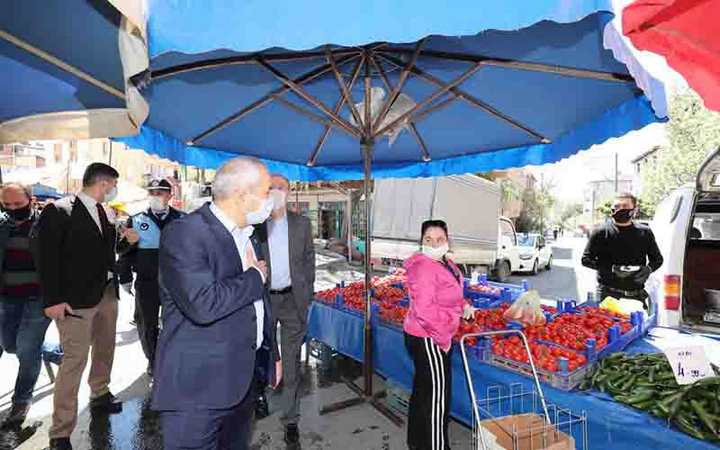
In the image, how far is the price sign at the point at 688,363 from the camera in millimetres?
2467

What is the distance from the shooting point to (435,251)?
311cm

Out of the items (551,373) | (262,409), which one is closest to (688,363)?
(551,373)

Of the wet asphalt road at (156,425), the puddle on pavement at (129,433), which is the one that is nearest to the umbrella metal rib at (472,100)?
the wet asphalt road at (156,425)

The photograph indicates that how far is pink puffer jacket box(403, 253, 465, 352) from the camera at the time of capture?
3.05 metres

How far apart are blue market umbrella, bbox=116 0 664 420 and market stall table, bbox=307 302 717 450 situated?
286 mm

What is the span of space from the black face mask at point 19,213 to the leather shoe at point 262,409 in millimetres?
2717

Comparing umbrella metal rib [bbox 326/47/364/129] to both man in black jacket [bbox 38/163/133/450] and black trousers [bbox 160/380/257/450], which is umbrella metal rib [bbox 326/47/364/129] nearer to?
man in black jacket [bbox 38/163/133/450]

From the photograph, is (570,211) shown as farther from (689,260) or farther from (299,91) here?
(299,91)

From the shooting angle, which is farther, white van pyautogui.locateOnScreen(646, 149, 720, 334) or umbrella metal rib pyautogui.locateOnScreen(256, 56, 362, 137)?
white van pyautogui.locateOnScreen(646, 149, 720, 334)

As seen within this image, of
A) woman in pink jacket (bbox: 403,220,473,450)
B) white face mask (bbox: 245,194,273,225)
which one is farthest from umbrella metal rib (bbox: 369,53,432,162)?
white face mask (bbox: 245,194,273,225)

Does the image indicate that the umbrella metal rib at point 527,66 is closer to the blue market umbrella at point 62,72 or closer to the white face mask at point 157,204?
the blue market umbrella at point 62,72

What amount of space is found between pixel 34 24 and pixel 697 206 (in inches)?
241

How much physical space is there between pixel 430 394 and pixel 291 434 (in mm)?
1312

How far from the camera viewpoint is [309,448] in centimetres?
349
